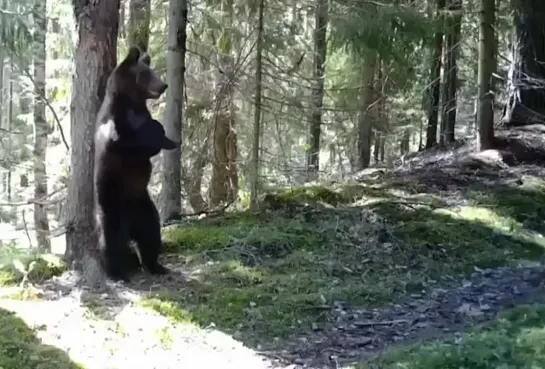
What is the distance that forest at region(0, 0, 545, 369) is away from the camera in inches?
194

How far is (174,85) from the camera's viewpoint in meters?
8.14

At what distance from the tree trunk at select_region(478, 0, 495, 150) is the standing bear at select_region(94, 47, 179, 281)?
592 centimetres

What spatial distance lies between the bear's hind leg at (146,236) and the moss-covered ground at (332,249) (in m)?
0.37

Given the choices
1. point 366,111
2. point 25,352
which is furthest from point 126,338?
point 366,111

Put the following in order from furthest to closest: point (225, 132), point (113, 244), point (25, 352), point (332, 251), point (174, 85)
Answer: point (225, 132), point (174, 85), point (332, 251), point (113, 244), point (25, 352)

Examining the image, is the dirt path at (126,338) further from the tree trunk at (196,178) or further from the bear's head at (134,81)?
the tree trunk at (196,178)

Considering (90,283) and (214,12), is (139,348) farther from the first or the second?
(214,12)

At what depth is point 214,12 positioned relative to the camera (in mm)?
10359

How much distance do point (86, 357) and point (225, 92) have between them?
202 inches

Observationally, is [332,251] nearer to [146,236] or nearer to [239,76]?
[146,236]

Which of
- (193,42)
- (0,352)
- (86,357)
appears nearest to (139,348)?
(86,357)

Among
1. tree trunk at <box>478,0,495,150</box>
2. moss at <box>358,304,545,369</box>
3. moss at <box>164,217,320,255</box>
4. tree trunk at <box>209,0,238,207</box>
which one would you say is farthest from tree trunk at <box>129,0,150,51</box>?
moss at <box>358,304,545,369</box>

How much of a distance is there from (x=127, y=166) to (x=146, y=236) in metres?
0.70

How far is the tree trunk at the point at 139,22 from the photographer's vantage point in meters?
11.1
